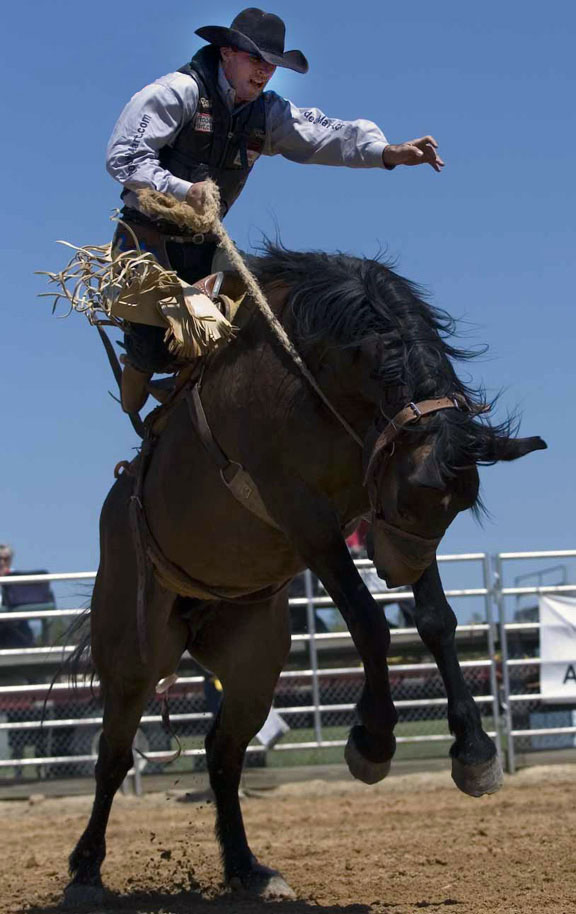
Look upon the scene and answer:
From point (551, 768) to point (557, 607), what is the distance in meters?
1.38

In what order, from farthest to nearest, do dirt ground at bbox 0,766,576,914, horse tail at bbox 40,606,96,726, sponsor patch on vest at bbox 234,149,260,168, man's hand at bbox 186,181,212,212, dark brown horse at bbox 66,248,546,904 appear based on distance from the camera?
horse tail at bbox 40,606,96,726, sponsor patch on vest at bbox 234,149,260,168, dirt ground at bbox 0,766,576,914, man's hand at bbox 186,181,212,212, dark brown horse at bbox 66,248,546,904

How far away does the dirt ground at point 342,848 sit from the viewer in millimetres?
5270

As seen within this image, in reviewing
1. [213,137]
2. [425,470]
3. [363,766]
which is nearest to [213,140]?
[213,137]

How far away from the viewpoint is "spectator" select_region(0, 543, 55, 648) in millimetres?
10844

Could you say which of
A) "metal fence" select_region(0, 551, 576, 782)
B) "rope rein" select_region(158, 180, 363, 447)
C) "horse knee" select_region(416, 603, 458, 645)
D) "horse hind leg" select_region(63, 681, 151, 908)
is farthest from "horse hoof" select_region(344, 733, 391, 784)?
"metal fence" select_region(0, 551, 576, 782)

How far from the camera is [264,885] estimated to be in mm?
5750

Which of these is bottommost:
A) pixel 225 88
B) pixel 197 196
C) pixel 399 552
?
pixel 399 552

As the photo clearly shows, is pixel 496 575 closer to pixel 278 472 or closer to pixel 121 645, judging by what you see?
pixel 121 645

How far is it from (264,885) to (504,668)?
17.6ft

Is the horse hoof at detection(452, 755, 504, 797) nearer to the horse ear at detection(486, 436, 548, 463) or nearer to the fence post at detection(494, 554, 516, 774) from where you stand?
the horse ear at detection(486, 436, 548, 463)

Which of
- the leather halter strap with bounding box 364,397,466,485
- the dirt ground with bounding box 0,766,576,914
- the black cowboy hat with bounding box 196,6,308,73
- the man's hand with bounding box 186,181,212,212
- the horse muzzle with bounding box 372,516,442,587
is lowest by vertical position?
the dirt ground with bounding box 0,766,576,914

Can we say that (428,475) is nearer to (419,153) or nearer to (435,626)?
(435,626)

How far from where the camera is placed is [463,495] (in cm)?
427

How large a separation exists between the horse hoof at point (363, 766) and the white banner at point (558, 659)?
6469mm
